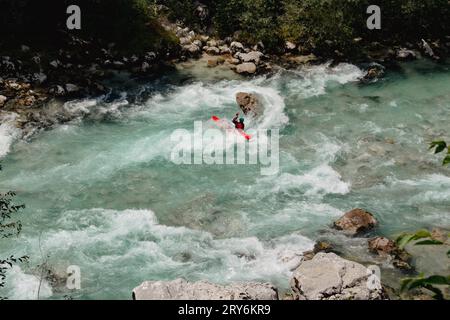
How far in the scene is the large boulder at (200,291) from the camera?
9500 mm

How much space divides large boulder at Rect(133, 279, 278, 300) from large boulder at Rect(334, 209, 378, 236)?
4882 millimetres

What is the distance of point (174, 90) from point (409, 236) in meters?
18.7

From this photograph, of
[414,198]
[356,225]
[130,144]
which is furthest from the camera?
[130,144]

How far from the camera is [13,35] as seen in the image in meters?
23.0

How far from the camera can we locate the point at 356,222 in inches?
558

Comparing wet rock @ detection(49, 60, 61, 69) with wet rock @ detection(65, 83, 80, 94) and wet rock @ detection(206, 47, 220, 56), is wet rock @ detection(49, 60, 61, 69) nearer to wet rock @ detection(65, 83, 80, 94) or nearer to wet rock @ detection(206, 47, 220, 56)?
wet rock @ detection(65, 83, 80, 94)

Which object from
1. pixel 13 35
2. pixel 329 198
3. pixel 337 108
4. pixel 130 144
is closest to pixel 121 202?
pixel 130 144

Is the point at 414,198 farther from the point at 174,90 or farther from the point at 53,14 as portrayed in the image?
the point at 53,14

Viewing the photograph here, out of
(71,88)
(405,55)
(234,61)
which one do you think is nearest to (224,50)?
(234,61)

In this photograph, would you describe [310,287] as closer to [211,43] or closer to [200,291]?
[200,291]

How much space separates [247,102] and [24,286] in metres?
11.1

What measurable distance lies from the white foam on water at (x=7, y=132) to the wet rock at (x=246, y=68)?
9863 mm
